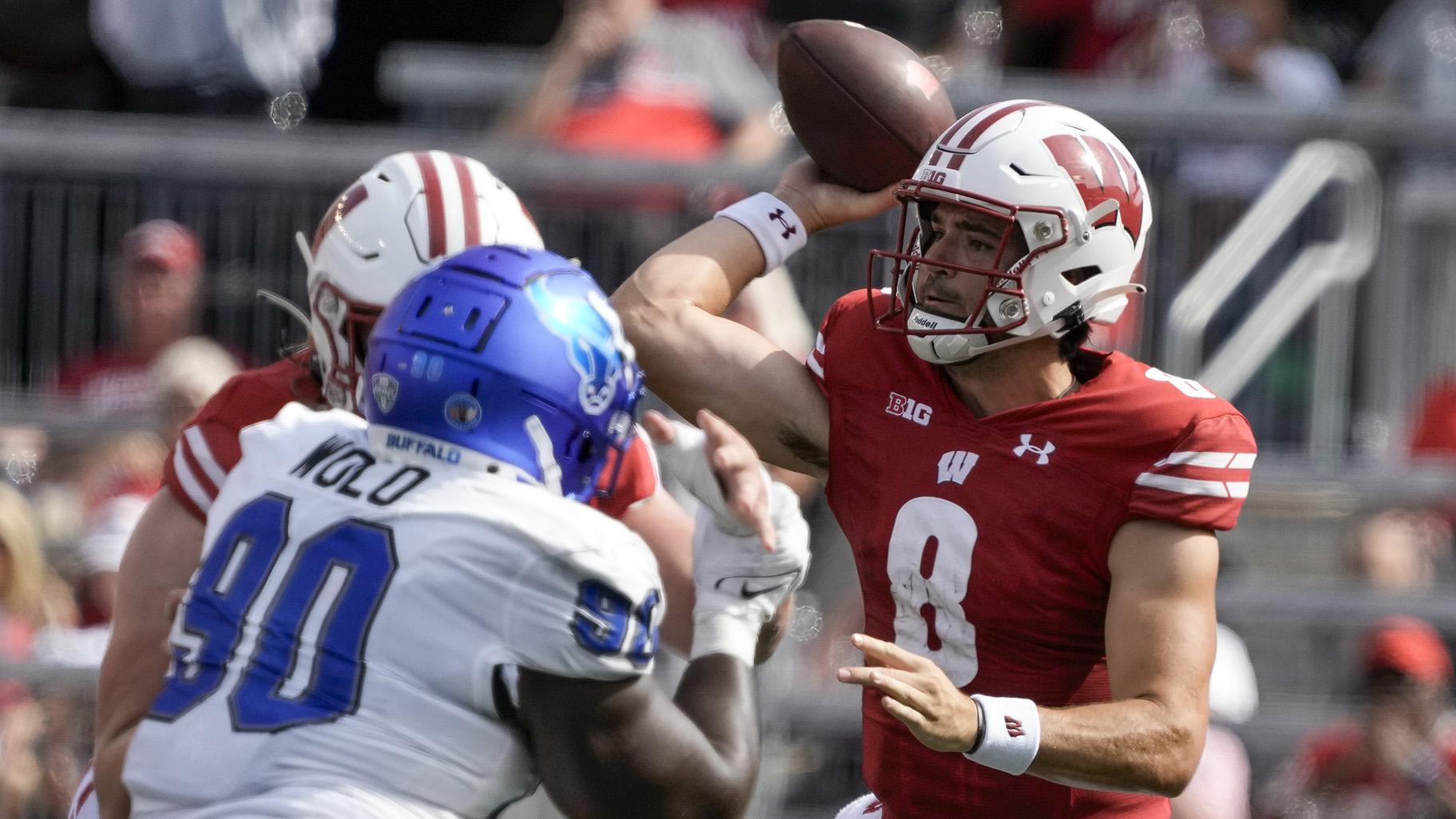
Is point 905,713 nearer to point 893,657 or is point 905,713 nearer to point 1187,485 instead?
point 893,657

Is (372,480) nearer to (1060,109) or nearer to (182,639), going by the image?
(182,639)

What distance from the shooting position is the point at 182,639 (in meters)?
3.16

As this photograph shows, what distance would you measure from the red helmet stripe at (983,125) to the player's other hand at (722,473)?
654 mm

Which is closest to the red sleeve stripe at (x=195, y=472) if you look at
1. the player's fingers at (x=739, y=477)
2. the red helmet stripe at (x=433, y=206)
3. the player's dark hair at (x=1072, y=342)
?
the red helmet stripe at (x=433, y=206)

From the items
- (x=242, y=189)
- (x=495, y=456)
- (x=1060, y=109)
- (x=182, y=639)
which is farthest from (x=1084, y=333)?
(x=242, y=189)

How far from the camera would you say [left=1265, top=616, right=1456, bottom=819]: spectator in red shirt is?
6527 millimetres

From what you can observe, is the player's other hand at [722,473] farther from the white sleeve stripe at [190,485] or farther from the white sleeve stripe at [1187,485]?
the white sleeve stripe at [190,485]

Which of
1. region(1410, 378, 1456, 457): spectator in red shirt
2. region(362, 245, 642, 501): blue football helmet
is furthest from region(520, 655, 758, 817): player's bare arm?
region(1410, 378, 1456, 457): spectator in red shirt

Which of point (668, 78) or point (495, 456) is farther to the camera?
point (668, 78)

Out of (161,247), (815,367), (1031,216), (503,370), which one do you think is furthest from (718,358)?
(161,247)

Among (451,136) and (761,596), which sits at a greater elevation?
(761,596)

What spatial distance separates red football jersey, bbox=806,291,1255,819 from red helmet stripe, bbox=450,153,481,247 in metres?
0.88

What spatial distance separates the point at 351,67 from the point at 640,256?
3.35m

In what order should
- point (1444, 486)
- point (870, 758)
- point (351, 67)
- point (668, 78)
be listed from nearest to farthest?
point (870, 758)
point (1444, 486)
point (668, 78)
point (351, 67)
